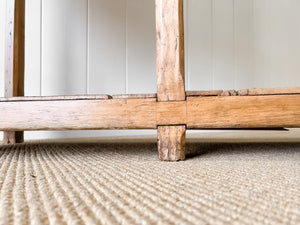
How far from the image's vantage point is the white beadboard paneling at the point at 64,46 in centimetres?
136

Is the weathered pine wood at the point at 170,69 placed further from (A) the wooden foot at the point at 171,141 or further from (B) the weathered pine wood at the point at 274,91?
(B) the weathered pine wood at the point at 274,91

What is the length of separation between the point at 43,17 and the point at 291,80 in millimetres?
2142

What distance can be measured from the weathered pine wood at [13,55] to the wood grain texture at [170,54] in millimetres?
737

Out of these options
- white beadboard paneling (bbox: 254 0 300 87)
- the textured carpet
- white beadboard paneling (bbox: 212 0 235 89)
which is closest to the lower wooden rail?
the textured carpet

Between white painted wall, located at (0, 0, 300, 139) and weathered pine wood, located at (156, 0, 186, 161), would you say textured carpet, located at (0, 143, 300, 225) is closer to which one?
weathered pine wood, located at (156, 0, 186, 161)

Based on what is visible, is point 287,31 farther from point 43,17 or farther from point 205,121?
point 205,121

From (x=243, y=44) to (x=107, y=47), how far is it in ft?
3.87

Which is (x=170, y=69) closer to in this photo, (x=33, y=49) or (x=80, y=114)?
(x=80, y=114)

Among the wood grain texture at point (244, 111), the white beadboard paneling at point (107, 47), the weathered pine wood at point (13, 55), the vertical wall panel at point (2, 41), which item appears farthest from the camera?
the white beadboard paneling at point (107, 47)

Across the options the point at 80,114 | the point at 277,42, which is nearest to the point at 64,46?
the point at 80,114

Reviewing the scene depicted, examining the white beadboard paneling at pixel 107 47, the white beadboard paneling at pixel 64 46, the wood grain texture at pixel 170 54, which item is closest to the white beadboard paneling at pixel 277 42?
the white beadboard paneling at pixel 107 47

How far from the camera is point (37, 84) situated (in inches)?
53.2

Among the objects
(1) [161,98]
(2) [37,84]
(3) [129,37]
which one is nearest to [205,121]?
(1) [161,98]

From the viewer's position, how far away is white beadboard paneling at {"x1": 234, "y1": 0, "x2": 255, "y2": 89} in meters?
2.15
